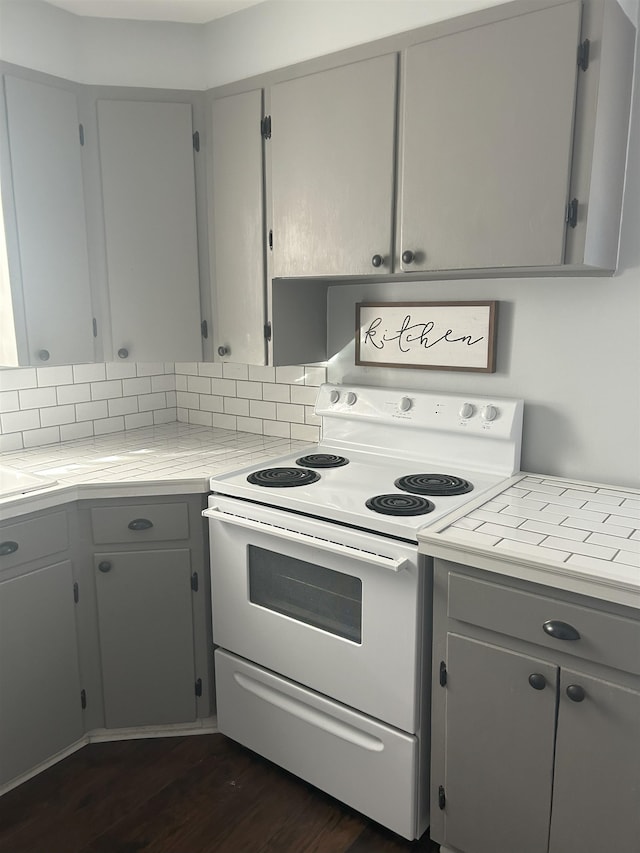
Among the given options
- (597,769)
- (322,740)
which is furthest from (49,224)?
(597,769)

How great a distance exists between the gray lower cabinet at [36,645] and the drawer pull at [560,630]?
4.78ft

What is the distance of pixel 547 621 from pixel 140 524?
1.29 metres

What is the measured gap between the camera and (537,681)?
1.45m

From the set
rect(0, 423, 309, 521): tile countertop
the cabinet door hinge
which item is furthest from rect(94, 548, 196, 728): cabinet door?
the cabinet door hinge

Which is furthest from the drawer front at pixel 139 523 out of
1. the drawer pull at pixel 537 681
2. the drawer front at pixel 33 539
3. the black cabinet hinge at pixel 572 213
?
the black cabinet hinge at pixel 572 213

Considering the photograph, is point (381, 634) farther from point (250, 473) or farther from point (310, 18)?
point (310, 18)

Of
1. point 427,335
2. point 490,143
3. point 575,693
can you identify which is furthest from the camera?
point 427,335

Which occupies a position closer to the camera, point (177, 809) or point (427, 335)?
point (177, 809)

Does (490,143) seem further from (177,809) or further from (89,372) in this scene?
(177,809)

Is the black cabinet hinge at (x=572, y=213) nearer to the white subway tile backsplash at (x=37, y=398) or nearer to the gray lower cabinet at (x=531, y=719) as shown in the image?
the gray lower cabinet at (x=531, y=719)

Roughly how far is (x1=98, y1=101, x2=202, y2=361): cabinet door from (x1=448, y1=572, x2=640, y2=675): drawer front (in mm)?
1419

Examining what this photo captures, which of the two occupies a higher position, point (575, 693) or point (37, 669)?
point (575, 693)

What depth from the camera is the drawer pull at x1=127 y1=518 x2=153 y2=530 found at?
209 cm

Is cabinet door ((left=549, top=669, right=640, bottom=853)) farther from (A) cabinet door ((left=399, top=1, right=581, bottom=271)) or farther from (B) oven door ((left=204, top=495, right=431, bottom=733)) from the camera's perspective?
(A) cabinet door ((left=399, top=1, right=581, bottom=271))
